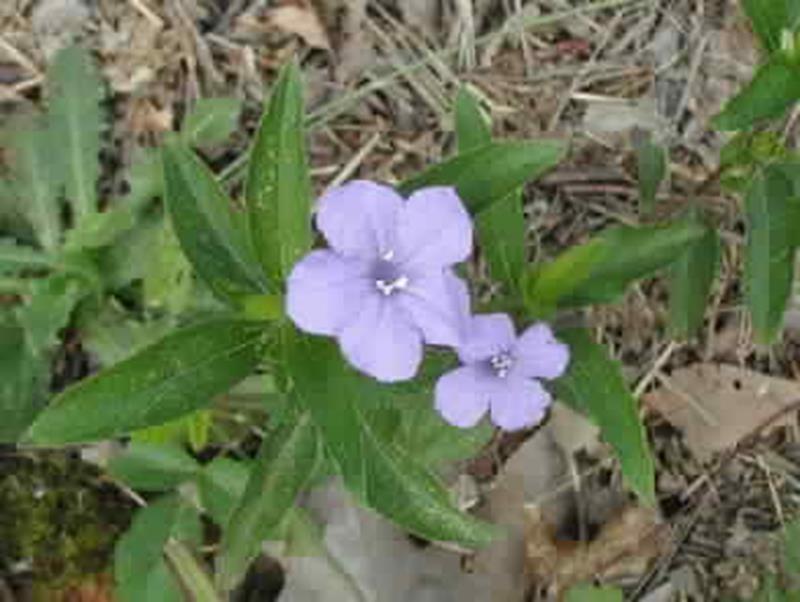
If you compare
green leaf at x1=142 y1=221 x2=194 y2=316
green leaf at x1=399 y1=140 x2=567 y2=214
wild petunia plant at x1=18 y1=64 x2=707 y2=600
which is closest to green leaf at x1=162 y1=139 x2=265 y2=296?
wild petunia plant at x1=18 y1=64 x2=707 y2=600

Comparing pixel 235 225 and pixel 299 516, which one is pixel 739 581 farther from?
pixel 235 225

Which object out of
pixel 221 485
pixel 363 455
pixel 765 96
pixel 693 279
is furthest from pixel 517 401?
pixel 221 485

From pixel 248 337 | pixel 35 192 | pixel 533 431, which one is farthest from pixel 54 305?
pixel 533 431

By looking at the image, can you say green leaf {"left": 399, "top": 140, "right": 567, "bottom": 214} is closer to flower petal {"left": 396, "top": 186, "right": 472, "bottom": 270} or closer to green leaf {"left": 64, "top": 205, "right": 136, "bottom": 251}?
flower petal {"left": 396, "top": 186, "right": 472, "bottom": 270}

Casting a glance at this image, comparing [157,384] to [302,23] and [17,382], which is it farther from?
[302,23]

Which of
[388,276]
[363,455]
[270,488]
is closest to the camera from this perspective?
[388,276]

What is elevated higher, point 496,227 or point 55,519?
point 496,227
